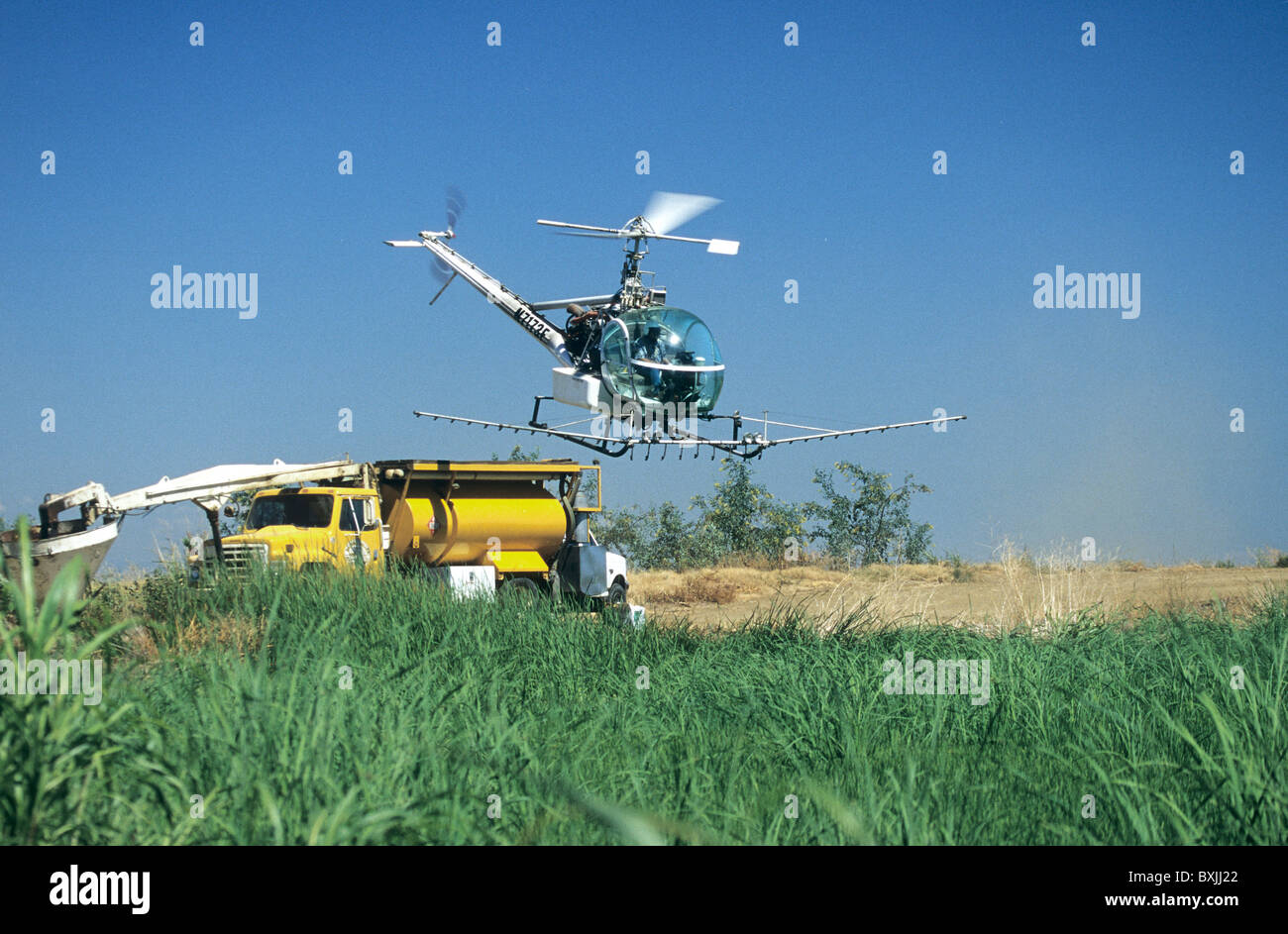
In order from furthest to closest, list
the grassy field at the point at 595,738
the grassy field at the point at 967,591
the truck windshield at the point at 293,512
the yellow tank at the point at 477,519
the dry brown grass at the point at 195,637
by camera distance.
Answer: the yellow tank at the point at 477,519 < the truck windshield at the point at 293,512 < the grassy field at the point at 967,591 < the dry brown grass at the point at 195,637 < the grassy field at the point at 595,738

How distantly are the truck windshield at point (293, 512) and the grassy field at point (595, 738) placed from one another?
252 inches

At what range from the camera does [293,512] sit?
18.0m

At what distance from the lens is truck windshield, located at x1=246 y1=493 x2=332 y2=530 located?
17953 millimetres

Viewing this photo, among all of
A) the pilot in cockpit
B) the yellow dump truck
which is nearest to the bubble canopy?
the pilot in cockpit

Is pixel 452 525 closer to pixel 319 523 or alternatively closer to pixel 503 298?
pixel 319 523

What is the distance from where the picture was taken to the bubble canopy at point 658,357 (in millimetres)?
22375

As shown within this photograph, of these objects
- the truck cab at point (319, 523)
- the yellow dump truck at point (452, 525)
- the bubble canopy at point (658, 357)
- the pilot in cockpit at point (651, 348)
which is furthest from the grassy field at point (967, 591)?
the truck cab at point (319, 523)

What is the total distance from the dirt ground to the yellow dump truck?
2.39 metres

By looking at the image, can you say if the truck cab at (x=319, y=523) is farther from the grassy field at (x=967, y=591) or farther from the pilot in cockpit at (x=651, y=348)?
the pilot in cockpit at (x=651, y=348)

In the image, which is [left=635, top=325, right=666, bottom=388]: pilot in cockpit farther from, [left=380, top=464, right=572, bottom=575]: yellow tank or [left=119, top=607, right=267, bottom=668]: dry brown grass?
[left=119, top=607, right=267, bottom=668]: dry brown grass

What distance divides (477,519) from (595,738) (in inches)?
549

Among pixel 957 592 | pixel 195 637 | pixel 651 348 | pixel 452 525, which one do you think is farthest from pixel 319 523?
pixel 957 592
